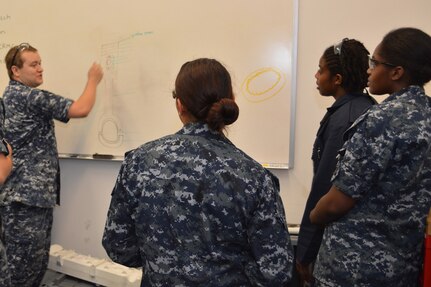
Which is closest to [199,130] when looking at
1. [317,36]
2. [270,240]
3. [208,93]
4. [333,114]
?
[208,93]

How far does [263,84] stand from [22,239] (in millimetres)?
1571

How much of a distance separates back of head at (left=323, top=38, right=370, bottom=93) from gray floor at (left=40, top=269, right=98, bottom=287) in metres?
2.09

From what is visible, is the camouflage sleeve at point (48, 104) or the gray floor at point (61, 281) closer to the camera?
the camouflage sleeve at point (48, 104)

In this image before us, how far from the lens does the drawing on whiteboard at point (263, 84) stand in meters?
1.95

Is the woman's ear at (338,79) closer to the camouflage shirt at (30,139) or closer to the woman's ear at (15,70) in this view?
the camouflage shirt at (30,139)

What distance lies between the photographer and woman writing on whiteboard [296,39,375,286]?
1.34m

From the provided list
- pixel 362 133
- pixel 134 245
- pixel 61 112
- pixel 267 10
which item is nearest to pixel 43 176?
pixel 61 112

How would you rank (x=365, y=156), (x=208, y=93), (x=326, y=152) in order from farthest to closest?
(x=326, y=152) < (x=365, y=156) < (x=208, y=93)

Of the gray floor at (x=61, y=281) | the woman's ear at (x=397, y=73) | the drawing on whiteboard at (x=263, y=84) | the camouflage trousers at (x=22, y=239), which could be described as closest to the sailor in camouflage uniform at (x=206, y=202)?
the woman's ear at (x=397, y=73)

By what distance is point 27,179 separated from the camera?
2.09m

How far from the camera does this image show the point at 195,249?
968 mm

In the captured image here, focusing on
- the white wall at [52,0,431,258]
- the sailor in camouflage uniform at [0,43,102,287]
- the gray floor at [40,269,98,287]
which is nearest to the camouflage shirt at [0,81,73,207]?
the sailor in camouflage uniform at [0,43,102,287]

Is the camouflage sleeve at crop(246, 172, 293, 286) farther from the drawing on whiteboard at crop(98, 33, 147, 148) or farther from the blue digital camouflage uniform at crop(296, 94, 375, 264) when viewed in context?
the drawing on whiteboard at crop(98, 33, 147, 148)

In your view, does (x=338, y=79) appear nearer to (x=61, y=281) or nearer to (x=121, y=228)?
(x=121, y=228)
